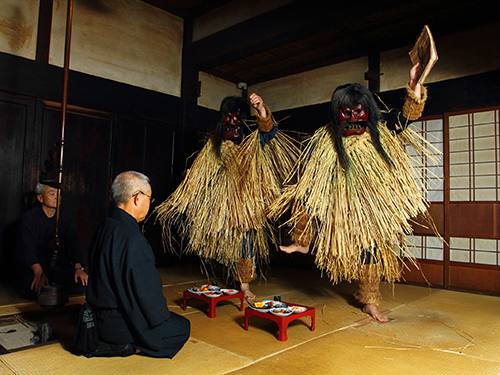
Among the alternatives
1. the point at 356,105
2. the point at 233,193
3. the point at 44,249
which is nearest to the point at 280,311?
the point at 233,193

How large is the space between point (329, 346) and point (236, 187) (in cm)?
143

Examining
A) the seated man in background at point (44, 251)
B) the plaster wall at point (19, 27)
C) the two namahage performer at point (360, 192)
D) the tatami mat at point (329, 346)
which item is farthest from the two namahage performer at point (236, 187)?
the plaster wall at point (19, 27)

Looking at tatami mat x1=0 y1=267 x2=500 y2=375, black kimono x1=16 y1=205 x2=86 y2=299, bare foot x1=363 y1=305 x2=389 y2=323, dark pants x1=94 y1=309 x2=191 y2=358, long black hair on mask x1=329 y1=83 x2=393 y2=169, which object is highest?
long black hair on mask x1=329 y1=83 x2=393 y2=169

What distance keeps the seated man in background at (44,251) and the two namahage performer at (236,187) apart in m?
0.82

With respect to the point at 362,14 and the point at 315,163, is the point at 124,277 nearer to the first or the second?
the point at 315,163

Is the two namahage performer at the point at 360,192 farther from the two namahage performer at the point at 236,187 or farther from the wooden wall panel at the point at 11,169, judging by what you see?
the wooden wall panel at the point at 11,169

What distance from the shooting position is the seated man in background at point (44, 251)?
2.98 meters

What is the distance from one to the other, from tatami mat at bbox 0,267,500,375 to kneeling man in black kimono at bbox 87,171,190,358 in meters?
0.12

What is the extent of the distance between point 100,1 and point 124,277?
142 inches

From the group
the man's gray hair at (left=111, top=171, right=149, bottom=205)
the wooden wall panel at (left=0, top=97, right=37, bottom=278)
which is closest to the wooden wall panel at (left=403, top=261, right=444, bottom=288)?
the man's gray hair at (left=111, top=171, right=149, bottom=205)

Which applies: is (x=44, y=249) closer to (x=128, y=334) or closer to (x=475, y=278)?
(x=128, y=334)

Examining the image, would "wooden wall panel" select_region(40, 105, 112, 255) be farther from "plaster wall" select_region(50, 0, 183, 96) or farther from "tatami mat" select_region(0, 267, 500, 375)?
"tatami mat" select_region(0, 267, 500, 375)

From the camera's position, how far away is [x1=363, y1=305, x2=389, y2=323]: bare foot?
2629mm

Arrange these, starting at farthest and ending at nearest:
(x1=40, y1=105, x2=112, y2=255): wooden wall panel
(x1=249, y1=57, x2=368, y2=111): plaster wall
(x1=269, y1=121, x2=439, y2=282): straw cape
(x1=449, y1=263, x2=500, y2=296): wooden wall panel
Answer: (x1=249, y1=57, x2=368, y2=111): plaster wall
(x1=40, y1=105, x2=112, y2=255): wooden wall panel
(x1=449, y1=263, x2=500, y2=296): wooden wall panel
(x1=269, y1=121, x2=439, y2=282): straw cape
